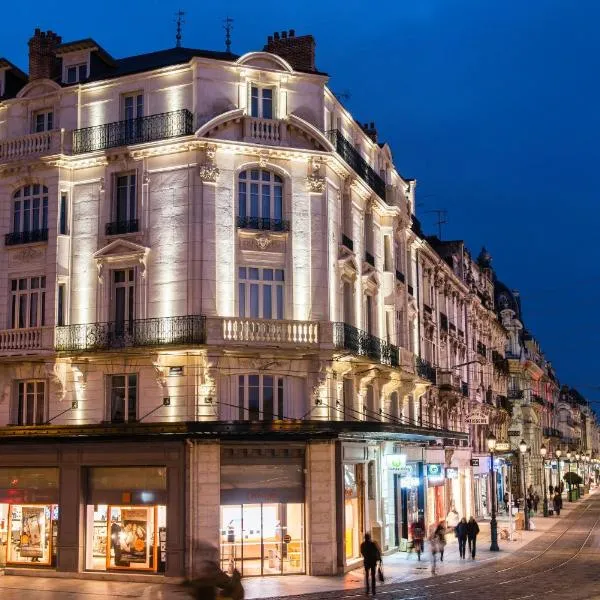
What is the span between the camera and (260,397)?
1203 inches

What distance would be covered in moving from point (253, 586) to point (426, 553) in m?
11.7

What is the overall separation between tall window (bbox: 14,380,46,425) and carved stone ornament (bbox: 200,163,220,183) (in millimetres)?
9178

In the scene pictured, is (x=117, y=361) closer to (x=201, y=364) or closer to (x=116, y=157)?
(x=201, y=364)

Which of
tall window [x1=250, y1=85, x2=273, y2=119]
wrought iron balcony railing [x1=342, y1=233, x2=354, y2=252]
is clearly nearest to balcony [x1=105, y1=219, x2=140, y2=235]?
tall window [x1=250, y1=85, x2=273, y2=119]

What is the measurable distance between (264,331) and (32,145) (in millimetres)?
11292

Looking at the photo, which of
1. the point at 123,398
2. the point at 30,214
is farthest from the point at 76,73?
the point at 123,398

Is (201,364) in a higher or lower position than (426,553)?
higher

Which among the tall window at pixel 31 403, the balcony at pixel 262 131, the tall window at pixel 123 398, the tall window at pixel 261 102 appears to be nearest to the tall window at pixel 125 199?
the balcony at pixel 262 131

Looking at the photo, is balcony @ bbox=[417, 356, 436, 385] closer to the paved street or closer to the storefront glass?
the paved street

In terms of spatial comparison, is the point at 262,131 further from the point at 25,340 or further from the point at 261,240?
the point at 25,340

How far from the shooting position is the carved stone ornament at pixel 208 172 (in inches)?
1203

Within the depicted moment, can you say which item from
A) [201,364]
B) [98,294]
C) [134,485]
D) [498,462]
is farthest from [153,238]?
[498,462]

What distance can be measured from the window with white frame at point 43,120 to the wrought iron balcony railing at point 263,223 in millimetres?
8499

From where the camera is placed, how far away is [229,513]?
29.7 meters
